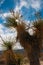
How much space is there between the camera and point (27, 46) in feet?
33.5

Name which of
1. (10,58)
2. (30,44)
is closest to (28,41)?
(30,44)

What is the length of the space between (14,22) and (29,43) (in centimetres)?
122

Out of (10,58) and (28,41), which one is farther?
(10,58)

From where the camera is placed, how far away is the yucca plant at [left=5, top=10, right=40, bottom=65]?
10172mm

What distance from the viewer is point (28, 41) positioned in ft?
33.7

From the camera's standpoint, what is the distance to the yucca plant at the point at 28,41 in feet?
33.4

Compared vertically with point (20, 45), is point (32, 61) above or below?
below

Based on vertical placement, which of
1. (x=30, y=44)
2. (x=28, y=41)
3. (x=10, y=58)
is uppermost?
(x=28, y=41)

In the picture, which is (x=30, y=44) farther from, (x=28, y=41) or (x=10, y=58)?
(x=10, y=58)

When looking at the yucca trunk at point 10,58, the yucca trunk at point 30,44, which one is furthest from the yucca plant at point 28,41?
the yucca trunk at point 10,58

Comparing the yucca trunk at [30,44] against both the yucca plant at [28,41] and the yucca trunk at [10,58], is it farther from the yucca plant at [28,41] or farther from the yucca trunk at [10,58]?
the yucca trunk at [10,58]

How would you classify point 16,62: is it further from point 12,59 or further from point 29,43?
point 29,43

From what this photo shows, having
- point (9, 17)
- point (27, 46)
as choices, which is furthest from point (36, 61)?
point (9, 17)

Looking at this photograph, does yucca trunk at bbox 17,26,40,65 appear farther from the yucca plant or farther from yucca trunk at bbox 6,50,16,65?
yucca trunk at bbox 6,50,16,65
